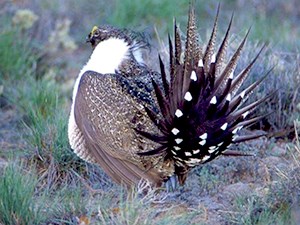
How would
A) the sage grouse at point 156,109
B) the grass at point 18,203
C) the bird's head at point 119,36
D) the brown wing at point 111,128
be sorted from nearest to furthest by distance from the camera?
the grass at point 18,203, the sage grouse at point 156,109, the brown wing at point 111,128, the bird's head at point 119,36

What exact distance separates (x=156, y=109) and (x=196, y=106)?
43 centimetres

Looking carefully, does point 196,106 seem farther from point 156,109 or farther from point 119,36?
point 119,36

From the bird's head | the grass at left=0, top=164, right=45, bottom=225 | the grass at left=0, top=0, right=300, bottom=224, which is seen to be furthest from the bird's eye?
the grass at left=0, top=164, right=45, bottom=225

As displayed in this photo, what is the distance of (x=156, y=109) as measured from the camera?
5.37 m

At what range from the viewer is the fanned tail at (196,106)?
500cm

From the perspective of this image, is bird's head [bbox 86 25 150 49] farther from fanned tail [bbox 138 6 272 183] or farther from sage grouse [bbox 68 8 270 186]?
fanned tail [bbox 138 6 272 183]

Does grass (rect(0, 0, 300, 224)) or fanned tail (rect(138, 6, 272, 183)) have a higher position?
fanned tail (rect(138, 6, 272, 183))

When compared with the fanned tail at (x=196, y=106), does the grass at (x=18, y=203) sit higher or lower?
lower

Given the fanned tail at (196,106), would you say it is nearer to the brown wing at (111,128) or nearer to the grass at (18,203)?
the brown wing at (111,128)

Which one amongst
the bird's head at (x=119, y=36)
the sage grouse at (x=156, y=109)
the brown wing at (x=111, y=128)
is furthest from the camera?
the bird's head at (x=119, y=36)

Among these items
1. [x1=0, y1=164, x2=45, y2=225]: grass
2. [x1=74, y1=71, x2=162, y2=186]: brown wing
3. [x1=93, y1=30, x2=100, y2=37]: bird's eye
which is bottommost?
[x1=0, y1=164, x2=45, y2=225]: grass

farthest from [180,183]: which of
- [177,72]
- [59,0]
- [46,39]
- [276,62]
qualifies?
[59,0]

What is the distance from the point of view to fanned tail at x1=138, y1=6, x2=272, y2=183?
500 cm

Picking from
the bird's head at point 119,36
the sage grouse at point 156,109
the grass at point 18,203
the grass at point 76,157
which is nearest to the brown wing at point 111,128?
the sage grouse at point 156,109
